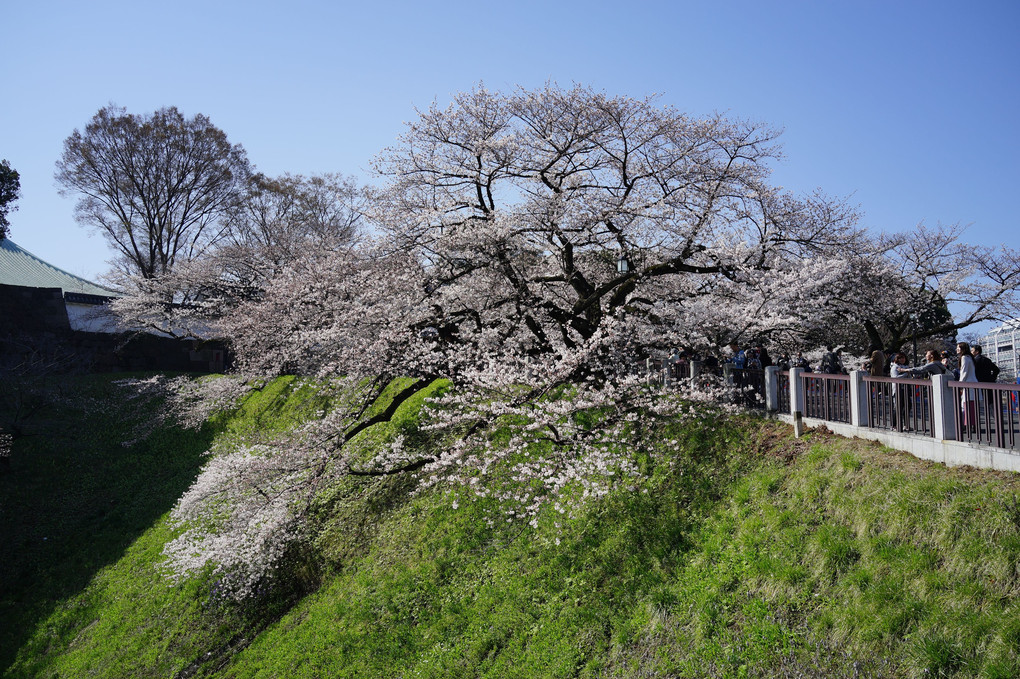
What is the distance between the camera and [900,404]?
30.3ft

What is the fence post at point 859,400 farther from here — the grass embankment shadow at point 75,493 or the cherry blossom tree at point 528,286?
the grass embankment shadow at point 75,493

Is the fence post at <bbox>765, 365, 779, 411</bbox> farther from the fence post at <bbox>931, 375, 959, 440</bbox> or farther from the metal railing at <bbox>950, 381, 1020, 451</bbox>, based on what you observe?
the metal railing at <bbox>950, 381, 1020, 451</bbox>

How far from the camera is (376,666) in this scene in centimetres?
1033

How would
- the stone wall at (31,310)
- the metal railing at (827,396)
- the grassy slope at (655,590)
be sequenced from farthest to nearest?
1. the stone wall at (31,310)
2. the metal railing at (827,396)
3. the grassy slope at (655,590)

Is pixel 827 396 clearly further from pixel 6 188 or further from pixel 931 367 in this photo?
pixel 6 188

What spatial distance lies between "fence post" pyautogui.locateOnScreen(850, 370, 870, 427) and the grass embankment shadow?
1849 centimetres

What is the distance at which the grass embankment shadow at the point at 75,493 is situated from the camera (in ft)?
55.8

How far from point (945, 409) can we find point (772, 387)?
12.8 ft

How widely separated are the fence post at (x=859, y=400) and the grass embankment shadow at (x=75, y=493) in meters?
18.5

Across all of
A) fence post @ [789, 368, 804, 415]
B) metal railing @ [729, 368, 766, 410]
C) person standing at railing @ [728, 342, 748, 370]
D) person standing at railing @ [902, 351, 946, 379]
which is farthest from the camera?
person standing at railing @ [728, 342, 748, 370]

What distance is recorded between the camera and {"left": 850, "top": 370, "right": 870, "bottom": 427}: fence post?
10.0m

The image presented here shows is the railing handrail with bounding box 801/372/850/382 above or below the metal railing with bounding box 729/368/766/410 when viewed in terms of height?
above

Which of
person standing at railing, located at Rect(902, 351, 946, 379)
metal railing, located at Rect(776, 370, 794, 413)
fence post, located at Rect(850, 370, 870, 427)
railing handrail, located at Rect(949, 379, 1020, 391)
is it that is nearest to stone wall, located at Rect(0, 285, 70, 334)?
metal railing, located at Rect(776, 370, 794, 413)

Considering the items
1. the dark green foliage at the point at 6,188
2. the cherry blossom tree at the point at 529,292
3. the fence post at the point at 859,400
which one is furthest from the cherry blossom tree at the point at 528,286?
the dark green foliage at the point at 6,188
